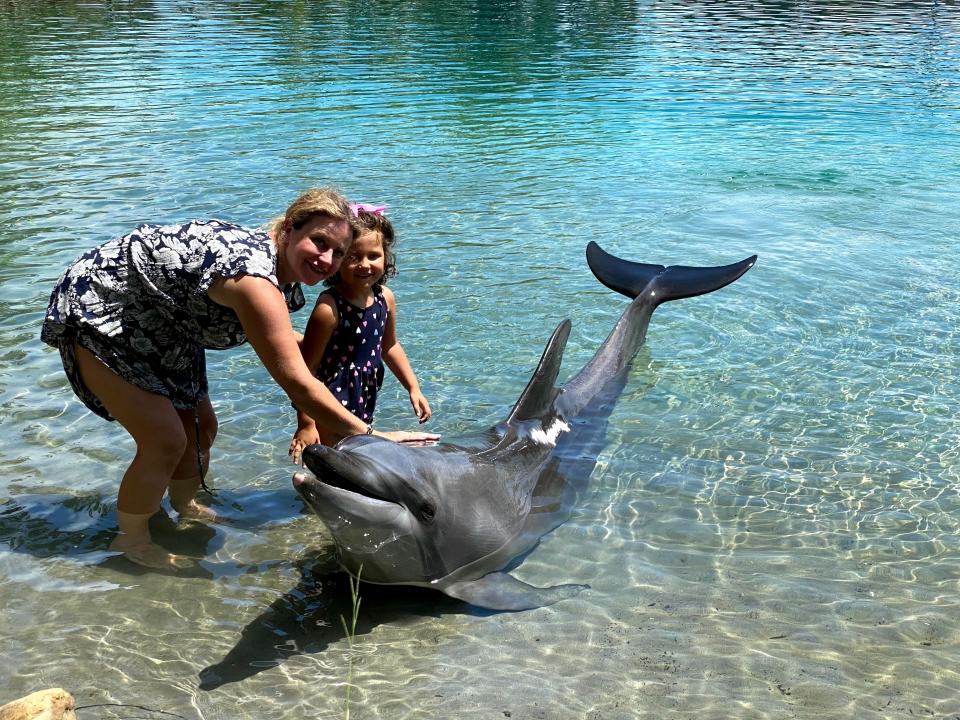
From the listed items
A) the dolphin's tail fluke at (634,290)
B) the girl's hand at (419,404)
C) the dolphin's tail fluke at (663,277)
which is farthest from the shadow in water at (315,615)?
the dolphin's tail fluke at (663,277)

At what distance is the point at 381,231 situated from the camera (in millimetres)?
5234

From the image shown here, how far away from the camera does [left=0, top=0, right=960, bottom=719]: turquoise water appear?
4.24 metres

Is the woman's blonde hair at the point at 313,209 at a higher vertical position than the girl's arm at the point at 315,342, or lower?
higher

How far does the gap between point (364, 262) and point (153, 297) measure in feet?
3.83

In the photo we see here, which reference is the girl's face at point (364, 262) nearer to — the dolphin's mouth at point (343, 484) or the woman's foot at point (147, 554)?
the dolphin's mouth at point (343, 484)

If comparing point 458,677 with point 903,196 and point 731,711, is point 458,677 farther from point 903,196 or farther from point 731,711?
point 903,196

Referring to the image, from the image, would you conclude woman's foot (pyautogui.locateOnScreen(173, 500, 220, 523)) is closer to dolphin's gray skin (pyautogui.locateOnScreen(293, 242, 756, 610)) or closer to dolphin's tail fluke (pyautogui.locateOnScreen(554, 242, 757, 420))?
dolphin's gray skin (pyautogui.locateOnScreen(293, 242, 756, 610))

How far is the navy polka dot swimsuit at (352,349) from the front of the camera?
5.55m

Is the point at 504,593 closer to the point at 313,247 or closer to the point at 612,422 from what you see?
the point at 313,247

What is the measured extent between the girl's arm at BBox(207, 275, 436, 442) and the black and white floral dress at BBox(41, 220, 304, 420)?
6cm

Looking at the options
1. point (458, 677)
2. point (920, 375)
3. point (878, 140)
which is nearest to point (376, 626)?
point (458, 677)

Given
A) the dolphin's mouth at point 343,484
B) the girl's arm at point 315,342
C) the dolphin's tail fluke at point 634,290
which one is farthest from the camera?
the dolphin's tail fluke at point 634,290

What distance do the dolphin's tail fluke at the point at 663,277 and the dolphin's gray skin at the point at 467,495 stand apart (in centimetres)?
198

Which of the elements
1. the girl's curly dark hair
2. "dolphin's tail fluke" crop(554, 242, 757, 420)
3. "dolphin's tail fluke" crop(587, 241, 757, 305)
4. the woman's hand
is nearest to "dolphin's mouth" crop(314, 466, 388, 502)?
the woman's hand
